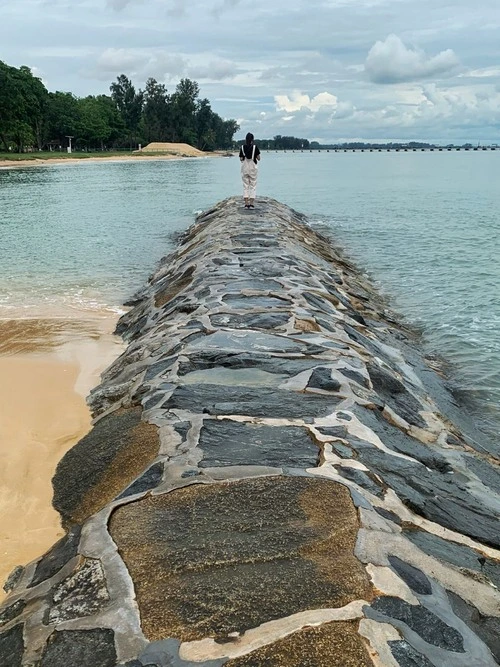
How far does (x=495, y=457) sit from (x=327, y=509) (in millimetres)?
2933

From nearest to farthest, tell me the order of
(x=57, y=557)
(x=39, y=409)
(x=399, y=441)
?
1. (x=57, y=557)
2. (x=399, y=441)
3. (x=39, y=409)

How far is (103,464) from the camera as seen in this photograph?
4.23m

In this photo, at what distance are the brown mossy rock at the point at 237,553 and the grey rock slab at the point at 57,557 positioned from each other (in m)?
0.23

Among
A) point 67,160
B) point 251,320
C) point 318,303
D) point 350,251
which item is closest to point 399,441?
point 251,320

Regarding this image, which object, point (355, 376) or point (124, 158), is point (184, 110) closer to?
point (124, 158)

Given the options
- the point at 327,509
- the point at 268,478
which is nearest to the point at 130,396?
the point at 268,478

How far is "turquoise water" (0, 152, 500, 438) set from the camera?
999cm

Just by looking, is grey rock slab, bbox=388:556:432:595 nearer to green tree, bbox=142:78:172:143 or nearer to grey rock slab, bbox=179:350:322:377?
grey rock slab, bbox=179:350:322:377

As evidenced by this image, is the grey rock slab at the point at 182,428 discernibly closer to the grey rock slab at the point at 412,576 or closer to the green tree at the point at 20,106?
the grey rock slab at the point at 412,576

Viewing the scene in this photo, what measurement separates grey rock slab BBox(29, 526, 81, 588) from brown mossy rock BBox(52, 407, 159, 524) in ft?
1.15

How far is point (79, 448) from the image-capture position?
484 cm

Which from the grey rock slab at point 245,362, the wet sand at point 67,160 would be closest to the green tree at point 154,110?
the wet sand at point 67,160

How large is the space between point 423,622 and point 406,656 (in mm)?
256

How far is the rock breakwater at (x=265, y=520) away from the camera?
93.7 inches
